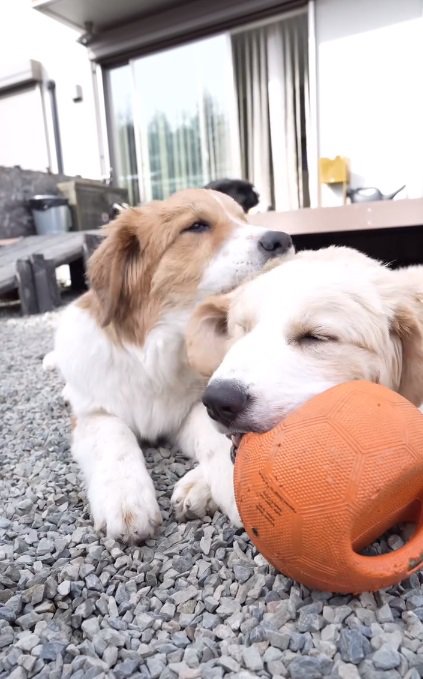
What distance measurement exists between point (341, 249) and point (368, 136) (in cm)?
571

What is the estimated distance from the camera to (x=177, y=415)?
2117mm

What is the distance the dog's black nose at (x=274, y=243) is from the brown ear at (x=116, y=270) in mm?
516

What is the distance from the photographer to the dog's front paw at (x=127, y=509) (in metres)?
1.44

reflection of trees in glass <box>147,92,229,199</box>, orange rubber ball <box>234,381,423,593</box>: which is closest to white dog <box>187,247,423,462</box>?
orange rubber ball <box>234,381,423,593</box>

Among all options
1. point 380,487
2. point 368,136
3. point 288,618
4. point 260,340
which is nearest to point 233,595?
point 288,618

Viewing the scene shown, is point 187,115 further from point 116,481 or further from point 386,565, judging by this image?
point 386,565

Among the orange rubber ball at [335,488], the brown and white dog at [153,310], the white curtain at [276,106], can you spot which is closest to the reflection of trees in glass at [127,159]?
the white curtain at [276,106]

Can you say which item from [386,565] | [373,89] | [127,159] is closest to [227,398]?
[386,565]

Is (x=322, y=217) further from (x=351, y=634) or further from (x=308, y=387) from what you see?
(x=351, y=634)

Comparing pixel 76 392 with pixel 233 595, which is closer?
pixel 233 595

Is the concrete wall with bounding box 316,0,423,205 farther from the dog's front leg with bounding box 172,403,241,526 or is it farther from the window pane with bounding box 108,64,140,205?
the dog's front leg with bounding box 172,403,241,526

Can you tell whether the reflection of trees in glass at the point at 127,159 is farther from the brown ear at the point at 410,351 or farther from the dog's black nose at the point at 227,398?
the dog's black nose at the point at 227,398

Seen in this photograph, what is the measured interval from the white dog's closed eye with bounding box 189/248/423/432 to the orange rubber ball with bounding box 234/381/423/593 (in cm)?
11

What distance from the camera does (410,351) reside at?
1461mm
